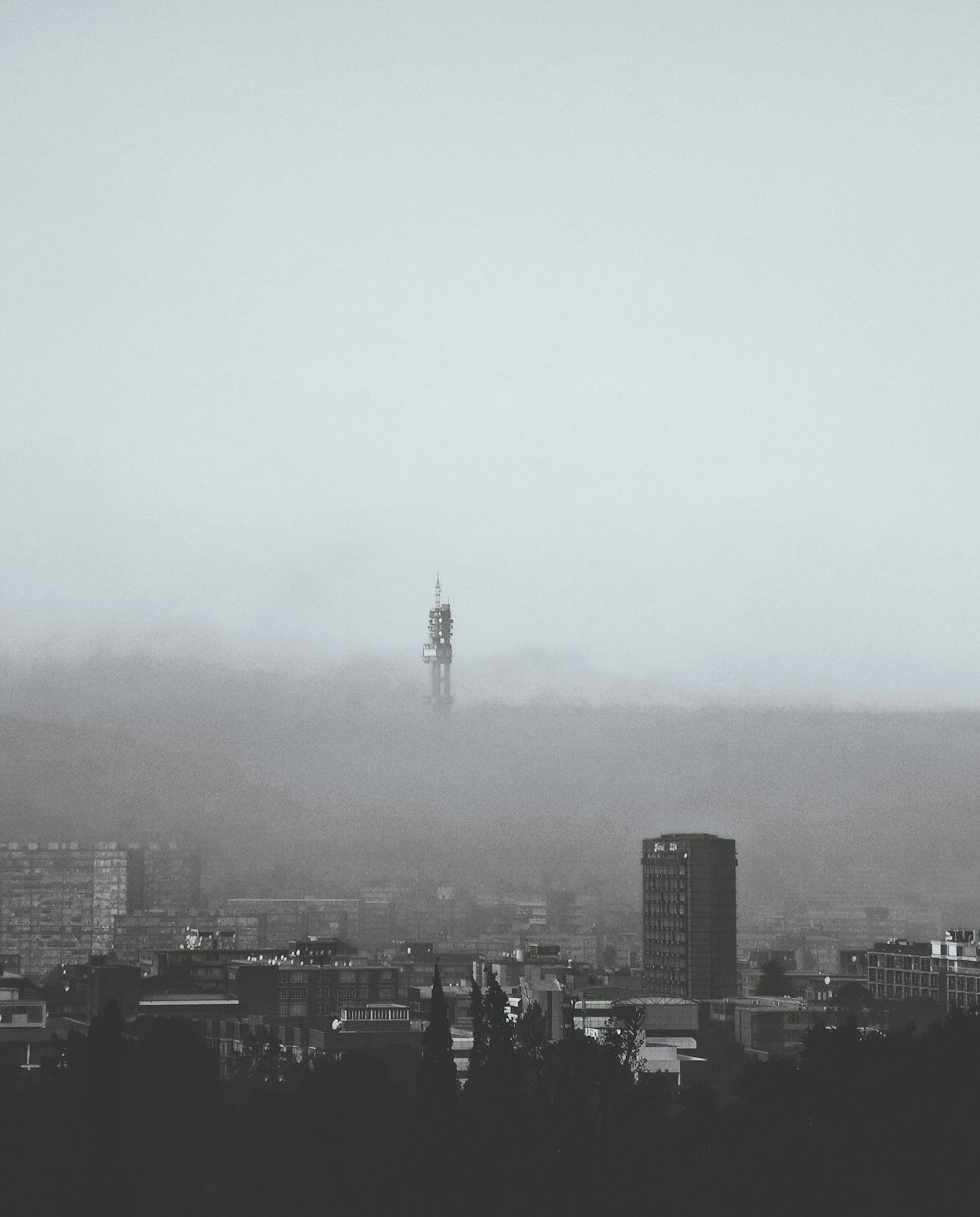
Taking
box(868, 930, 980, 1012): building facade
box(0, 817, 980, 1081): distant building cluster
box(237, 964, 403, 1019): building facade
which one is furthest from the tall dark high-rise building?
box(237, 964, 403, 1019): building facade

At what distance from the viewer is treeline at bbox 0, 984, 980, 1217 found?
160 feet

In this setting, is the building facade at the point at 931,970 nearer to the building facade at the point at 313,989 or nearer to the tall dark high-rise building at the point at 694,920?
the tall dark high-rise building at the point at 694,920

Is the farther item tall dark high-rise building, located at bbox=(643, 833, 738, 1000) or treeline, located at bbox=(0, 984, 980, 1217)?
tall dark high-rise building, located at bbox=(643, 833, 738, 1000)

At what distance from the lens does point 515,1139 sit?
51156 millimetres

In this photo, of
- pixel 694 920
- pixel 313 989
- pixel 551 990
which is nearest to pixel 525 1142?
pixel 551 990

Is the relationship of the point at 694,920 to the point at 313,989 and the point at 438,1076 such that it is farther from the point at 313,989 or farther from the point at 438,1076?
the point at 438,1076

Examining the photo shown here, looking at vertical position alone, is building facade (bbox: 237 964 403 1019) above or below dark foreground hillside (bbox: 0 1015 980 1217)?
below

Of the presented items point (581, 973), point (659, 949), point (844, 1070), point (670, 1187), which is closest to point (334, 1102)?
point (844, 1070)

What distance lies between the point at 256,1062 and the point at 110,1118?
4538 cm

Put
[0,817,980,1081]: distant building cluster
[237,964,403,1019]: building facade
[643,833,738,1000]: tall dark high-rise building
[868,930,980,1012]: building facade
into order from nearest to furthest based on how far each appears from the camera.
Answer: [0,817,980,1081]: distant building cluster → [868,930,980,1012]: building facade → [237,964,403,1019]: building facade → [643,833,738,1000]: tall dark high-rise building

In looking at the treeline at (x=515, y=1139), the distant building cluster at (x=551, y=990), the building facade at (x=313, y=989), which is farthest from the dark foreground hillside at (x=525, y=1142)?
the building facade at (x=313, y=989)

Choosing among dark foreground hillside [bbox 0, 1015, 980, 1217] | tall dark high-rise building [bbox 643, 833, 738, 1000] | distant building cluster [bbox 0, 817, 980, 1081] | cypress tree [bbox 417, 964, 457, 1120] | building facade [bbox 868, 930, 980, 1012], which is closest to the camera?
dark foreground hillside [bbox 0, 1015, 980, 1217]

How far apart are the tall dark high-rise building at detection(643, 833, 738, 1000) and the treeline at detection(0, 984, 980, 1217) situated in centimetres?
7547

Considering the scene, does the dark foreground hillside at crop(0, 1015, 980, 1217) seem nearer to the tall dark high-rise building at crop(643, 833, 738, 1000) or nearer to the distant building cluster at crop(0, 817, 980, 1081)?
the distant building cluster at crop(0, 817, 980, 1081)
